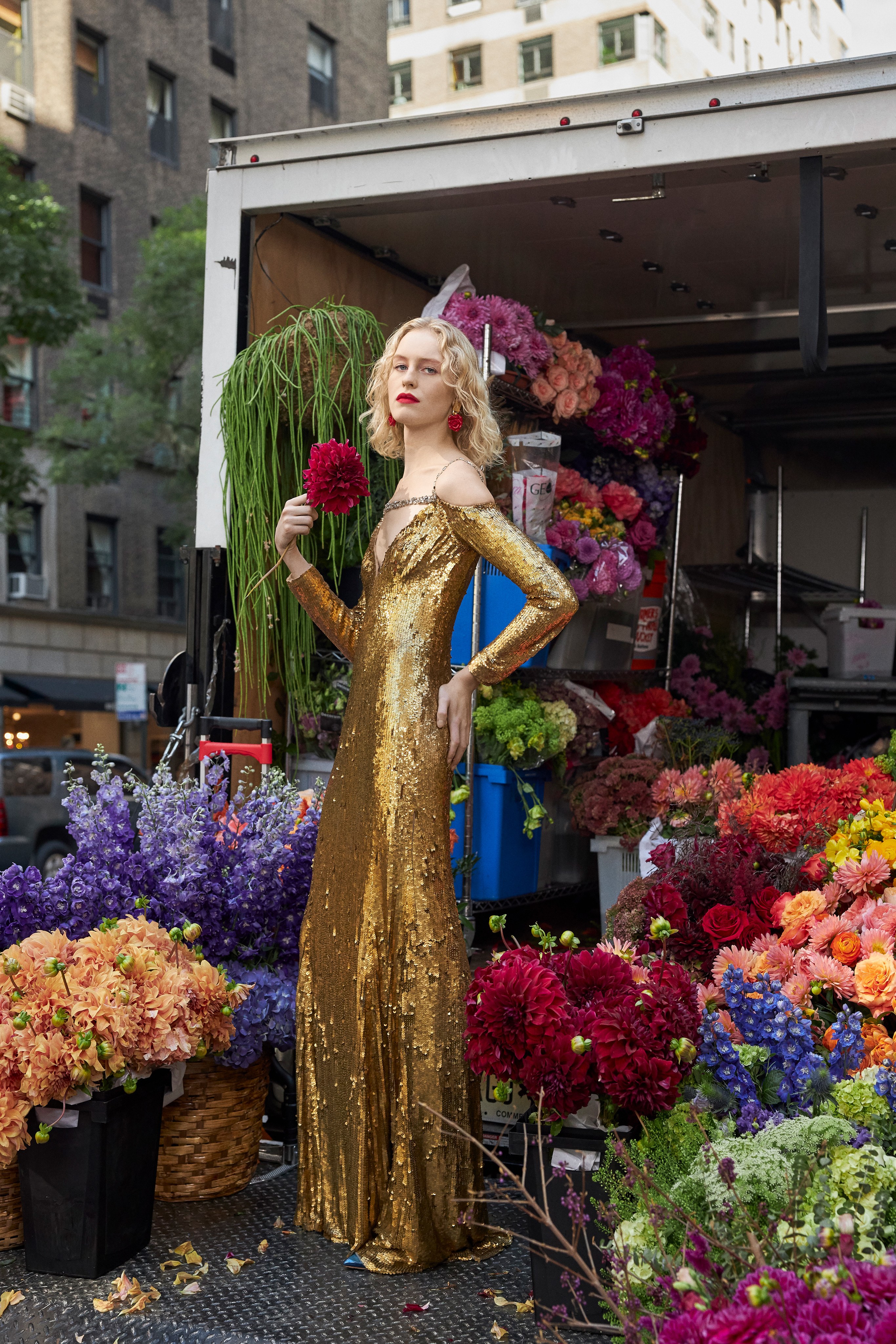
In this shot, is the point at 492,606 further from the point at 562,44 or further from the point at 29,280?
the point at 562,44

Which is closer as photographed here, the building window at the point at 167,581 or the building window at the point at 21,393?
the building window at the point at 21,393

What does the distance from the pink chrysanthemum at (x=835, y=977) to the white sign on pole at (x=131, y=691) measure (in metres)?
13.7

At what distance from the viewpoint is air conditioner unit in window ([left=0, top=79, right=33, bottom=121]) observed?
20.8 meters

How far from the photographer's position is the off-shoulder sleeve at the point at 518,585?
10.0 ft

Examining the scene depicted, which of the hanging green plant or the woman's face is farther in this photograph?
the hanging green plant

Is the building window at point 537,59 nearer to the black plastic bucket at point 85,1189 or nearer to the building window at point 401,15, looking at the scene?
the building window at point 401,15

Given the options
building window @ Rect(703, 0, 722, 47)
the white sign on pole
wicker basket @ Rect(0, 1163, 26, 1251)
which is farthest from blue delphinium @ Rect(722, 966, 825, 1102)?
building window @ Rect(703, 0, 722, 47)

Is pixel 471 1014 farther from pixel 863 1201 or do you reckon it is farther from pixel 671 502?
pixel 671 502

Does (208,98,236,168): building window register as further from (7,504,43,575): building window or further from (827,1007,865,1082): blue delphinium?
(827,1007,865,1082): blue delphinium

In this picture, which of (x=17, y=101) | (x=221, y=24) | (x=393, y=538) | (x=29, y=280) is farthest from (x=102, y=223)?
(x=393, y=538)

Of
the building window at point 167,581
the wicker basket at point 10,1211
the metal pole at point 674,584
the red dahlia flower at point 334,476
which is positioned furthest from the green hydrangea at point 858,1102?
the building window at point 167,581

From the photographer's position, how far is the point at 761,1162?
7.08ft

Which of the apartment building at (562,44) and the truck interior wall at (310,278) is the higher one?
the apartment building at (562,44)

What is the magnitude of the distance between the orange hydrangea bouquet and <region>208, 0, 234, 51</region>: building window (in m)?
25.8
